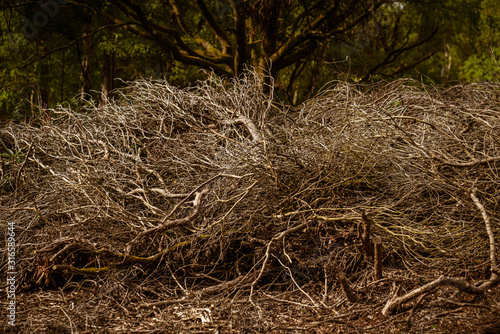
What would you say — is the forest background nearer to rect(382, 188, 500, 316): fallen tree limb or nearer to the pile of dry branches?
the pile of dry branches

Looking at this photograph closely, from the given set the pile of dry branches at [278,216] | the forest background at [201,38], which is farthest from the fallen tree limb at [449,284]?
the forest background at [201,38]

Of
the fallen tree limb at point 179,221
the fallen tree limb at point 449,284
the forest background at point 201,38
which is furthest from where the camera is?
the forest background at point 201,38

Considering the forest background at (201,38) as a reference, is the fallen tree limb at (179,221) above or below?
below

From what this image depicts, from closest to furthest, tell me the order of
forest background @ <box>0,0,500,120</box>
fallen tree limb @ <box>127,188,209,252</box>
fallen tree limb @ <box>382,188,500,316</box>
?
fallen tree limb @ <box>382,188,500,316</box> → fallen tree limb @ <box>127,188,209,252</box> → forest background @ <box>0,0,500,120</box>

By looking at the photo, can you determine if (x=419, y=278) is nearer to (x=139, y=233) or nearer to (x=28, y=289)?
(x=139, y=233)

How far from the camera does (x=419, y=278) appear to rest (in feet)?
11.6

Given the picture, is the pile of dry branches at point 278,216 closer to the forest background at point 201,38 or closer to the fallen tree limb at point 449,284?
the fallen tree limb at point 449,284

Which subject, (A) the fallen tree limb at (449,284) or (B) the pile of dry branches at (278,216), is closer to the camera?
(A) the fallen tree limb at (449,284)

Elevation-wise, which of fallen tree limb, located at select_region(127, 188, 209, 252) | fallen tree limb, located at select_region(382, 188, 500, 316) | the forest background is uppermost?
the forest background

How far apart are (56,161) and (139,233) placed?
6.80ft

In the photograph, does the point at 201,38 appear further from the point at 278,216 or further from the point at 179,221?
the point at 179,221

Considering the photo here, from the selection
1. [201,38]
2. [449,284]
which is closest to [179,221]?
[449,284]

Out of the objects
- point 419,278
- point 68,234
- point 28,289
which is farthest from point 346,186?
point 28,289

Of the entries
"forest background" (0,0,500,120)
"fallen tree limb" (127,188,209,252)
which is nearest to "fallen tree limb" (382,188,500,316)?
"fallen tree limb" (127,188,209,252)
